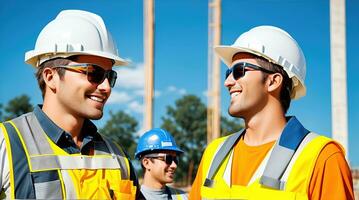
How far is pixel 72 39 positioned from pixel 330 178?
1.99m

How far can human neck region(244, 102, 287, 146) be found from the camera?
3.60 m

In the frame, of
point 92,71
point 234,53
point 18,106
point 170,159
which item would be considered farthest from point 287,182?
point 18,106

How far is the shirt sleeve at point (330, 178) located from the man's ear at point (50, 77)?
184cm

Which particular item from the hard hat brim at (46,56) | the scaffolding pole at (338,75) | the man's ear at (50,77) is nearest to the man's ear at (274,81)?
the hard hat brim at (46,56)

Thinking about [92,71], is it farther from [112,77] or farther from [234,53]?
[234,53]

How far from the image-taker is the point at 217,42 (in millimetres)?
15992

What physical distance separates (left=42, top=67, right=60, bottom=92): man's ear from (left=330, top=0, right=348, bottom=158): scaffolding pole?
7899 mm

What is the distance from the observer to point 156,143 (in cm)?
617

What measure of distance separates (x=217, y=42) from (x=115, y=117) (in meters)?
27.0

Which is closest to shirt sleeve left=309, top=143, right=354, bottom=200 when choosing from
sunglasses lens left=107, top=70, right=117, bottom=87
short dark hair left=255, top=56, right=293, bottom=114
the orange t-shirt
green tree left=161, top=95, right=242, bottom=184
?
the orange t-shirt

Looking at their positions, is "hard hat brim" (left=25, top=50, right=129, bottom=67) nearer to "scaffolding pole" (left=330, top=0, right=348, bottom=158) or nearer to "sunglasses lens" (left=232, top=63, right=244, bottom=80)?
"sunglasses lens" (left=232, top=63, right=244, bottom=80)

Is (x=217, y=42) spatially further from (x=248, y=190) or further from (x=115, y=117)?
(x=115, y=117)

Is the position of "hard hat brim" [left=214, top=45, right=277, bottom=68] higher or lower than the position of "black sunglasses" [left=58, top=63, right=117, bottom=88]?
higher

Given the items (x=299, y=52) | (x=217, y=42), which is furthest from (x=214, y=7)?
(x=299, y=52)
